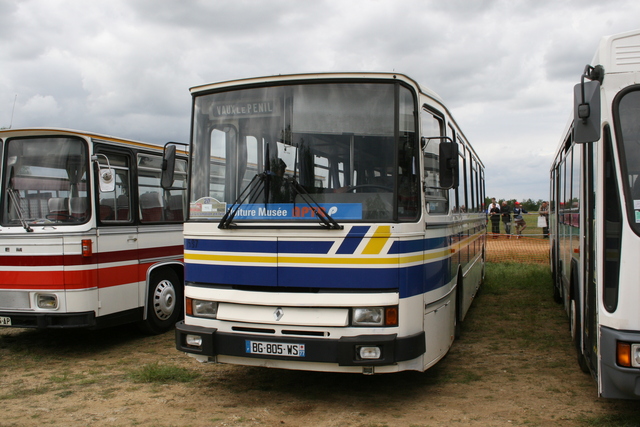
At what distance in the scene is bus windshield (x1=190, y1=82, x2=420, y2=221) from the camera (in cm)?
517

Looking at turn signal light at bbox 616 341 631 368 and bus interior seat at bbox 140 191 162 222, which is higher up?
bus interior seat at bbox 140 191 162 222

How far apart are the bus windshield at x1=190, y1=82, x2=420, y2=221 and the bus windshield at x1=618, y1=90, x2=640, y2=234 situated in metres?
1.72

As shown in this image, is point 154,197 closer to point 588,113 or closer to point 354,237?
point 354,237

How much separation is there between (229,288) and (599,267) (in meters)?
3.12

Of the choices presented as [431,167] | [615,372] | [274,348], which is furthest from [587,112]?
[274,348]

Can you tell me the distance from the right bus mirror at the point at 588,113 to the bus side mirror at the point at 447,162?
4.13ft

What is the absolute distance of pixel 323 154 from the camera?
5.22m

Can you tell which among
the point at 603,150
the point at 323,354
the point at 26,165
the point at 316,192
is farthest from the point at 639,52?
the point at 26,165

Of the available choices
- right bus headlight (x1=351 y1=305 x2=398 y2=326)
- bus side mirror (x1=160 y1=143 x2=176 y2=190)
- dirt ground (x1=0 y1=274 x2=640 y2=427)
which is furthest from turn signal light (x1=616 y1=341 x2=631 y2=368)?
bus side mirror (x1=160 y1=143 x2=176 y2=190)

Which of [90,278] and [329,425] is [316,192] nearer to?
[329,425]

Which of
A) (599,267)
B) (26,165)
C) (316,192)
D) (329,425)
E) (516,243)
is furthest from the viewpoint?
(516,243)

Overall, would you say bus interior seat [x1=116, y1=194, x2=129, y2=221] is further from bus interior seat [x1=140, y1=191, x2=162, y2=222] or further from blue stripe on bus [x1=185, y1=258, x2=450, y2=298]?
blue stripe on bus [x1=185, y1=258, x2=450, y2=298]

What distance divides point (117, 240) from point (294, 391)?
336 cm

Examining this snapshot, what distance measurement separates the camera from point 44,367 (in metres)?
7.04
